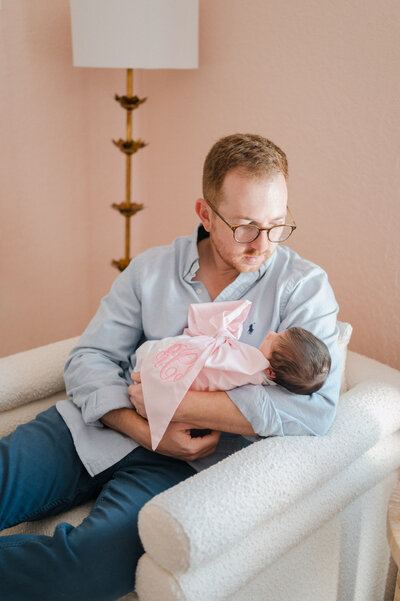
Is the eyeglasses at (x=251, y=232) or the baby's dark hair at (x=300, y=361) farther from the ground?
the eyeglasses at (x=251, y=232)

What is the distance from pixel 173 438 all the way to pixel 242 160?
684mm

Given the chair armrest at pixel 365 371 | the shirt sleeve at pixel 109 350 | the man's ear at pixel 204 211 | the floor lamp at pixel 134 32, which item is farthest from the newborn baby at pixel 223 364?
the floor lamp at pixel 134 32

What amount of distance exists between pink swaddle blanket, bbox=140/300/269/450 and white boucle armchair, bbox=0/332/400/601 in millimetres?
171

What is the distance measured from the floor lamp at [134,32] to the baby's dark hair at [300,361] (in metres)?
1.36

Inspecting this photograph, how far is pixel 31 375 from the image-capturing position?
161cm

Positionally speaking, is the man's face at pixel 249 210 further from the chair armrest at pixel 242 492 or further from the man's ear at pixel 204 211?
the chair armrest at pixel 242 492

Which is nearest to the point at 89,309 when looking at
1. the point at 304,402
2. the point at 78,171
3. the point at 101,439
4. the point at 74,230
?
the point at 74,230

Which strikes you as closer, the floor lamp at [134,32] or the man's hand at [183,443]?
the man's hand at [183,443]

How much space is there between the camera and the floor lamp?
2.07m

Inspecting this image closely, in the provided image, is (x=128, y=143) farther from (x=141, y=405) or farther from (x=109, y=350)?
(x=141, y=405)

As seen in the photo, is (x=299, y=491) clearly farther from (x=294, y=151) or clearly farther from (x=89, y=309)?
(x=89, y=309)

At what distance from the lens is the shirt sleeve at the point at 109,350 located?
1.46 meters

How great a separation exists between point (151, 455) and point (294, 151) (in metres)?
1.23

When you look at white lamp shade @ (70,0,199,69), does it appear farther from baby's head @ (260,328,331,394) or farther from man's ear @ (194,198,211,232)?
baby's head @ (260,328,331,394)
